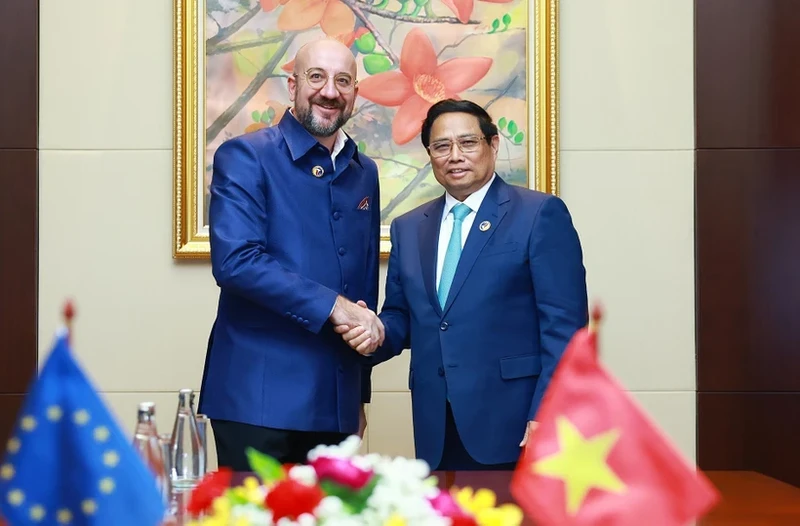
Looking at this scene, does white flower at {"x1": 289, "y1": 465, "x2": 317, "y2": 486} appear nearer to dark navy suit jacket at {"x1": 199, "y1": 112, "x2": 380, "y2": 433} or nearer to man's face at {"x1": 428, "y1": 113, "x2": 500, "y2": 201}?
dark navy suit jacket at {"x1": 199, "y1": 112, "x2": 380, "y2": 433}

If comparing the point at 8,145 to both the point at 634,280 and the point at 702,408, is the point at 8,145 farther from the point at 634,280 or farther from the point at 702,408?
the point at 702,408

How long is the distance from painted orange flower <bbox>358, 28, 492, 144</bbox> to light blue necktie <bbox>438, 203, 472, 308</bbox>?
95 centimetres

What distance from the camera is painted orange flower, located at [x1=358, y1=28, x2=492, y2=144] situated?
3.65m

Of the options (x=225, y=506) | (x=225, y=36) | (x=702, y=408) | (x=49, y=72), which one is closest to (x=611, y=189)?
(x=702, y=408)

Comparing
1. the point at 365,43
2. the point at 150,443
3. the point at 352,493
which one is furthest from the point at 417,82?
the point at 352,493

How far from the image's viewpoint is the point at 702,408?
3688 millimetres

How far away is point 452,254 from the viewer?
2738 mm

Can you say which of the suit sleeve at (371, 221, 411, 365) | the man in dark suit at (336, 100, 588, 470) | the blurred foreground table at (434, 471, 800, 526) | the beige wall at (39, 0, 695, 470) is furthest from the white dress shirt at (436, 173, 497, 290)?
the beige wall at (39, 0, 695, 470)

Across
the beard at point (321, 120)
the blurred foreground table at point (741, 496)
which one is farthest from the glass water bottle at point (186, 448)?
the beard at point (321, 120)

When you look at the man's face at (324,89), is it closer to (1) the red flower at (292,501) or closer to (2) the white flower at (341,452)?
(2) the white flower at (341,452)

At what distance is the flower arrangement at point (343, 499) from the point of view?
1147 mm

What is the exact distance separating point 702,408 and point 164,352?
1.93 m

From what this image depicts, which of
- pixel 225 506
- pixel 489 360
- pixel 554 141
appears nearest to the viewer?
pixel 225 506

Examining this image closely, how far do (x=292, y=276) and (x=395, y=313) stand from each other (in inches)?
14.2
